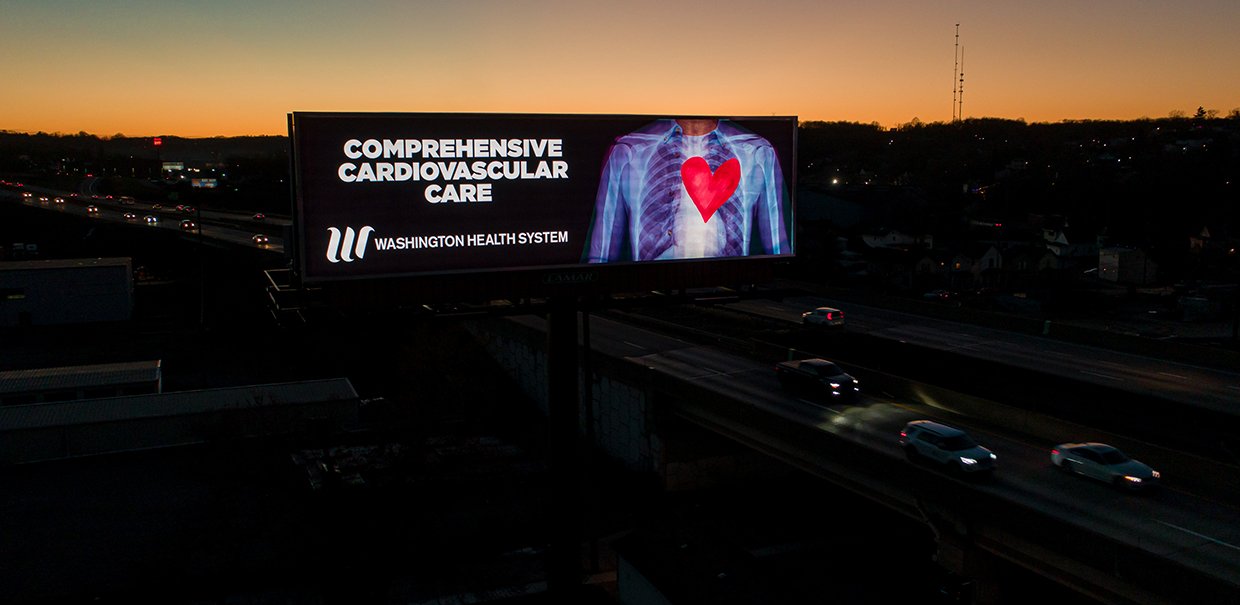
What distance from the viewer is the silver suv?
1767 cm

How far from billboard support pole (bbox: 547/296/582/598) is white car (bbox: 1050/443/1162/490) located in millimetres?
10278

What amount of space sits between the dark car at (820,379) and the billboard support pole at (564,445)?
31.1 ft

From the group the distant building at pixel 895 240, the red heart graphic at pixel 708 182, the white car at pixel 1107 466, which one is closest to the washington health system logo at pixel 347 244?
the red heart graphic at pixel 708 182

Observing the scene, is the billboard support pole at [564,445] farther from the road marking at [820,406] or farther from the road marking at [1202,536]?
the road marking at [1202,536]

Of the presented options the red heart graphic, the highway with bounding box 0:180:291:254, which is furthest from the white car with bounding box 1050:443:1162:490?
the highway with bounding box 0:180:291:254

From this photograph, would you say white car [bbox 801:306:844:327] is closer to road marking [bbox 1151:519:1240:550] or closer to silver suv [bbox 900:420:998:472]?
silver suv [bbox 900:420:998:472]

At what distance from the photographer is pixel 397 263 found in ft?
49.4

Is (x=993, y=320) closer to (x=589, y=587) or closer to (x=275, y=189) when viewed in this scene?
(x=589, y=587)

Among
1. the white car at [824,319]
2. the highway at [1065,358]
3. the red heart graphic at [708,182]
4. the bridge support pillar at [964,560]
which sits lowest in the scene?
the bridge support pillar at [964,560]

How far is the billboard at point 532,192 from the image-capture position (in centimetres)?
1456

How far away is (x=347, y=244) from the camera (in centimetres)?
1468

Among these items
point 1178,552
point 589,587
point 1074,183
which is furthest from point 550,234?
point 1074,183

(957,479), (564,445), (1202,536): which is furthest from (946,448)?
(564,445)

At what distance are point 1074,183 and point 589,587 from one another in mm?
116008
